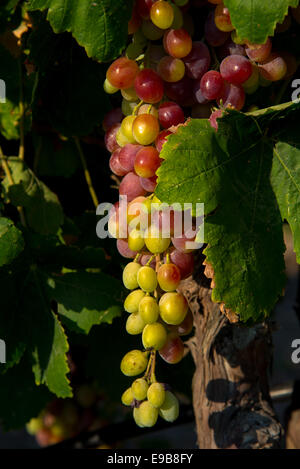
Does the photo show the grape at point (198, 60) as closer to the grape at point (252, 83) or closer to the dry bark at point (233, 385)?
the grape at point (252, 83)

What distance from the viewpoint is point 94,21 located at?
64cm

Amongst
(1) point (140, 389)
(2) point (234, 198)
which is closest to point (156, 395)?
(1) point (140, 389)

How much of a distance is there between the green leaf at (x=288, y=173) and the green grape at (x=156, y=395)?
238 millimetres

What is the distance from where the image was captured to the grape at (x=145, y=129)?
646 millimetres

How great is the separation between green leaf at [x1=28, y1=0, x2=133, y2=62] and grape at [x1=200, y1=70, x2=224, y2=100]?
0.34ft

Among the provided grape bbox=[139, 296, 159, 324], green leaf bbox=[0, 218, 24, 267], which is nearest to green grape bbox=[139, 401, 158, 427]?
grape bbox=[139, 296, 159, 324]

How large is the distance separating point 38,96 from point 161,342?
0.41 m

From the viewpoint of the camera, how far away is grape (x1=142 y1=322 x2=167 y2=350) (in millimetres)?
653

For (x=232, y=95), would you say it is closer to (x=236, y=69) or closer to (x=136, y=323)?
(x=236, y=69)

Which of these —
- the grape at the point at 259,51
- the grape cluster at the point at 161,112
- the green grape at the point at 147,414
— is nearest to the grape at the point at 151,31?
the grape cluster at the point at 161,112

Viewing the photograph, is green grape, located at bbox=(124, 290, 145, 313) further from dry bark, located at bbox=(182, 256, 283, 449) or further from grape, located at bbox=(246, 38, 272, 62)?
grape, located at bbox=(246, 38, 272, 62)

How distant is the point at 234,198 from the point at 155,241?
10 cm
